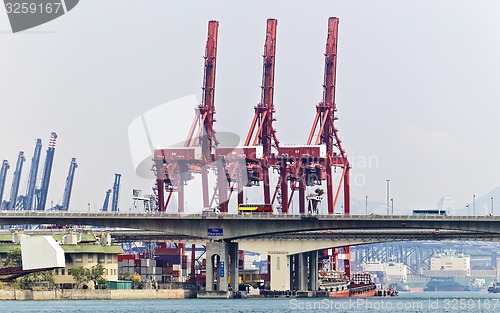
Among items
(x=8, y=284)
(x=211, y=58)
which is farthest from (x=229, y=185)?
(x=8, y=284)

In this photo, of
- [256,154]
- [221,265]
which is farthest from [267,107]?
[221,265]

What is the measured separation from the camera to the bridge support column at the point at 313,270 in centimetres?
19406

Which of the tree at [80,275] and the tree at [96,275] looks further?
the tree at [96,275]

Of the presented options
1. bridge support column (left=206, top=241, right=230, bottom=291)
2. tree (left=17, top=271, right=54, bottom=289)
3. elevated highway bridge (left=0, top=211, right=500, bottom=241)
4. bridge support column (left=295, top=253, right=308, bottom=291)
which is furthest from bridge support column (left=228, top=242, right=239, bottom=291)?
bridge support column (left=295, top=253, right=308, bottom=291)

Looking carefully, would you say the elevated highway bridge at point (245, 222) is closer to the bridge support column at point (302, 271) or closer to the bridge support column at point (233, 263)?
the bridge support column at point (233, 263)

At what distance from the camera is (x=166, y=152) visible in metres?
191

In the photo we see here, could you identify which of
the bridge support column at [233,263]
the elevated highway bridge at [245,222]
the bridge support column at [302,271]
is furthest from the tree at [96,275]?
the bridge support column at [302,271]

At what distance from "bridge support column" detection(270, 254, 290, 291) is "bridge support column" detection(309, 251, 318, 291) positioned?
11.8 ft

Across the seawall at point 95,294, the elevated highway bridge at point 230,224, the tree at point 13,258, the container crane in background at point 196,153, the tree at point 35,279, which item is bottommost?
the seawall at point 95,294

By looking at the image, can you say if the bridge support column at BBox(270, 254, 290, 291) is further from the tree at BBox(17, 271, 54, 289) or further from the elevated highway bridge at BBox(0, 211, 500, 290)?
the tree at BBox(17, 271, 54, 289)

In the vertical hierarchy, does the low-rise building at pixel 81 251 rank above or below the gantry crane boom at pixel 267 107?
below

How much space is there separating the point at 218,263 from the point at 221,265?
1.68m

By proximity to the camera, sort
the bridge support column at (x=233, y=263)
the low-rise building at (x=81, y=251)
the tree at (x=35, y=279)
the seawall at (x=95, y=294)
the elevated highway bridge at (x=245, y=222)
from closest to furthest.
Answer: the seawall at (x=95, y=294) < the tree at (x=35, y=279) < the elevated highway bridge at (x=245, y=222) < the low-rise building at (x=81, y=251) < the bridge support column at (x=233, y=263)

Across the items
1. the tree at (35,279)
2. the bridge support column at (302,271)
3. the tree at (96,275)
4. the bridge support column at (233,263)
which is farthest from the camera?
the bridge support column at (302,271)
